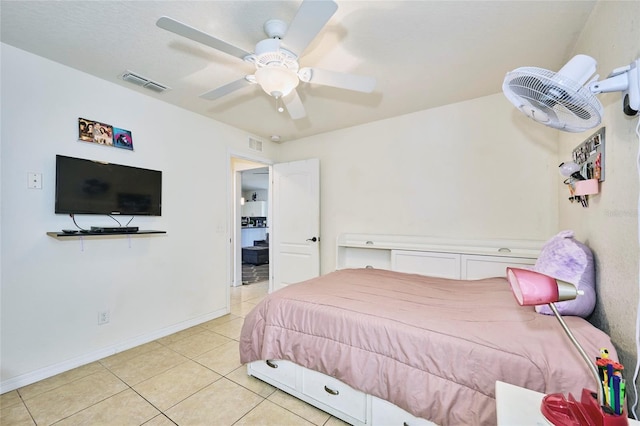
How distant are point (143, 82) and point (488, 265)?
368 cm

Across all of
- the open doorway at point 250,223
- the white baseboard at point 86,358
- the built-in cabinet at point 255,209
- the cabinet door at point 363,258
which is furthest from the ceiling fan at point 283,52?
the built-in cabinet at point 255,209

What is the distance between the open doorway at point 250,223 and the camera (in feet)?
16.6

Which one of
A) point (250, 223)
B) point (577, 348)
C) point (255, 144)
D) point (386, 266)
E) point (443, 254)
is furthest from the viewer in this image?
point (250, 223)

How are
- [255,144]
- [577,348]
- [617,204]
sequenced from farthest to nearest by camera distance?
1. [255,144]
2. [617,204]
3. [577,348]

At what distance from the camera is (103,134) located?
2.45 meters

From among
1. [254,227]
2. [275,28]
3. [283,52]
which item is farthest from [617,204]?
[254,227]

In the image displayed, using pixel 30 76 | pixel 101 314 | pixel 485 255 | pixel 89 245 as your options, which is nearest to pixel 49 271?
pixel 89 245

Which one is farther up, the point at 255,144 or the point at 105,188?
the point at 255,144

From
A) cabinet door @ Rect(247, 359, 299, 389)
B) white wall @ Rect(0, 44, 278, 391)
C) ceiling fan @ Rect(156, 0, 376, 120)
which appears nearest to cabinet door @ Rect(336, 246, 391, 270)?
white wall @ Rect(0, 44, 278, 391)

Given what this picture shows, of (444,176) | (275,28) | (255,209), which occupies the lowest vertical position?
(255,209)

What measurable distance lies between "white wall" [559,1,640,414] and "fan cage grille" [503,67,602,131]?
7.5 inches

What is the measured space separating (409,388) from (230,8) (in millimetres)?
2327

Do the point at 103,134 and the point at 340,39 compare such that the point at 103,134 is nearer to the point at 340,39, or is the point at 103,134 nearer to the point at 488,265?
the point at 340,39

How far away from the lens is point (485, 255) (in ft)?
8.50
